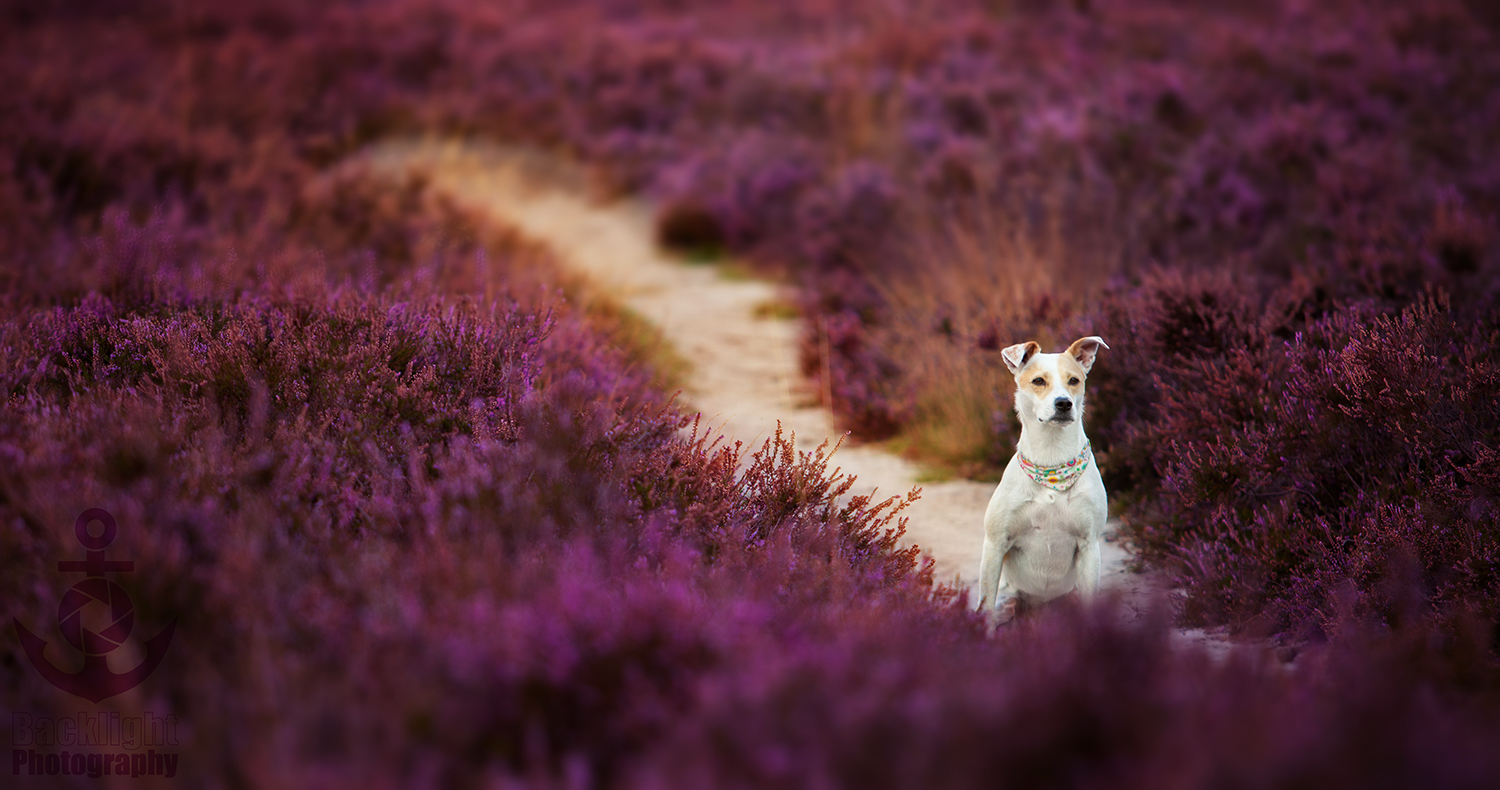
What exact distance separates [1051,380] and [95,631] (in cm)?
311

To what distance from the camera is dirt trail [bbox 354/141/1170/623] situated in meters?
5.48

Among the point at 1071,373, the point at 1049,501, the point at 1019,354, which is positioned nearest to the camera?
the point at 1049,501

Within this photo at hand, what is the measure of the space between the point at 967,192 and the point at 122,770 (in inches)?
403

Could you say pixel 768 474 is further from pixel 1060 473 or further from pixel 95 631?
pixel 95 631

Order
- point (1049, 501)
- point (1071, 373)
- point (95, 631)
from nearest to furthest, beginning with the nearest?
point (95, 631) < point (1049, 501) < point (1071, 373)

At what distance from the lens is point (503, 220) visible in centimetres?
1170

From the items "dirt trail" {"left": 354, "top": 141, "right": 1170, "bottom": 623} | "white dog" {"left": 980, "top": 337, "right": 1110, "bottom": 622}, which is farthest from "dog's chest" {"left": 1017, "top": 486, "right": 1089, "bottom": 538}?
"dirt trail" {"left": 354, "top": 141, "right": 1170, "bottom": 623}

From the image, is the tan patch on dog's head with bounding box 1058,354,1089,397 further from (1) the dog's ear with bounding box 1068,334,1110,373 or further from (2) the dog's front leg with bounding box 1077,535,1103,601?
(2) the dog's front leg with bounding box 1077,535,1103,601

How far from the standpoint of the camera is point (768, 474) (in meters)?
3.99

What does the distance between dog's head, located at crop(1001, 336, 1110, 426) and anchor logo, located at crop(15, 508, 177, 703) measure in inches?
113

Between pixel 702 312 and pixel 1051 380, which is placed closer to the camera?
pixel 1051 380

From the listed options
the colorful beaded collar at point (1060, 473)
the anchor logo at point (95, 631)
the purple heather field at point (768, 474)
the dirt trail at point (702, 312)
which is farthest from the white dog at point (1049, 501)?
the anchor logo at point (95, 631)

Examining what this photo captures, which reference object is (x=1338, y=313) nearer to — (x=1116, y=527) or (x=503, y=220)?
(x=1116, y=527)

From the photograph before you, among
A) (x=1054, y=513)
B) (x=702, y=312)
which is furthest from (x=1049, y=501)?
(x=702, y=312)
